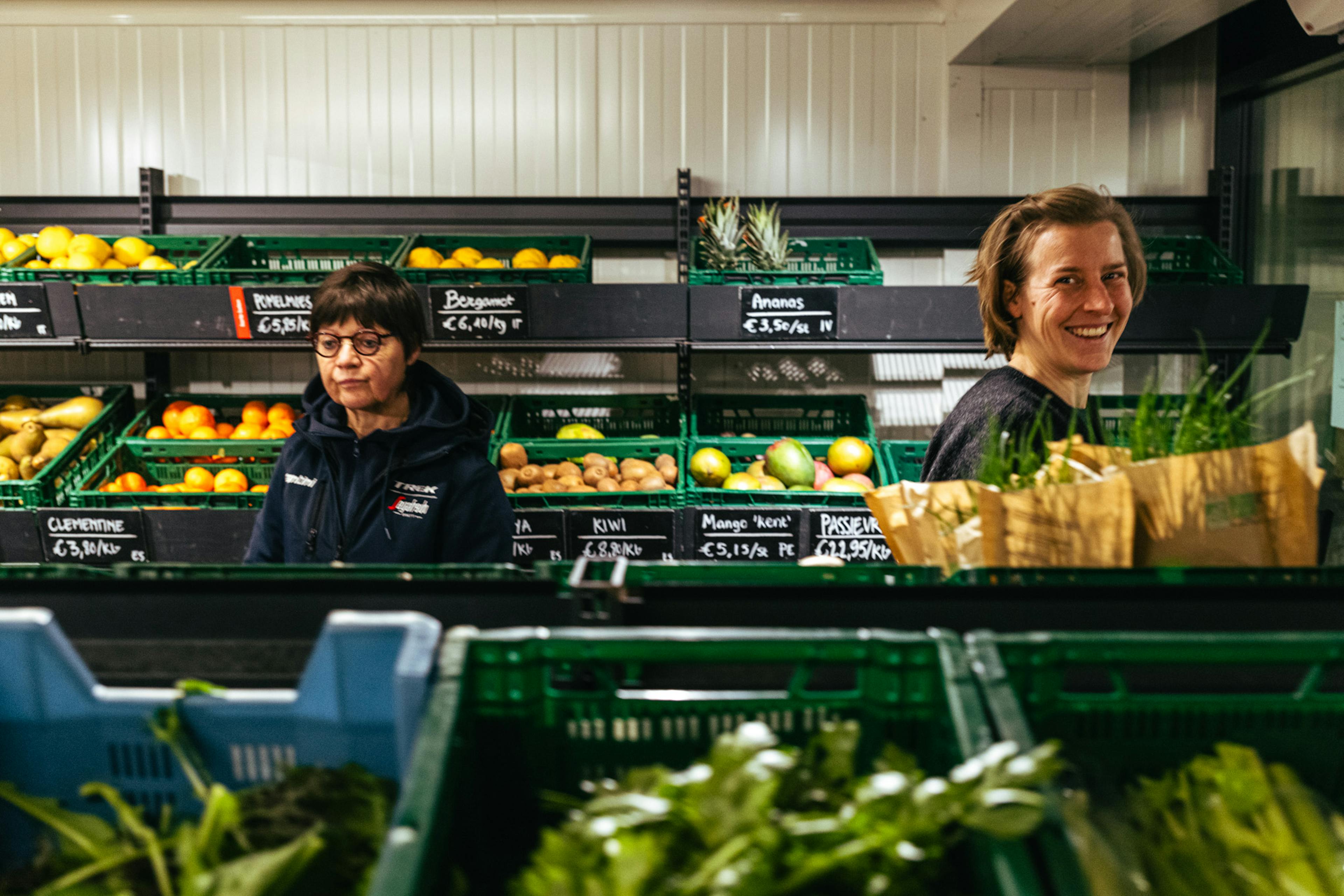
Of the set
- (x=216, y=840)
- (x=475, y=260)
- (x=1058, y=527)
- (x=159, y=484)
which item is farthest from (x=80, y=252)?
(x=1058, y=527)

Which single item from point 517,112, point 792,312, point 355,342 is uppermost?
point 517,112

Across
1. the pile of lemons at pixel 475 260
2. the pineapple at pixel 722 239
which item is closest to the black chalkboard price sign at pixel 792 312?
the pineapple at pixel 722 239

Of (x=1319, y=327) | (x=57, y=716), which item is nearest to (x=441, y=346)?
(x=57, y=716)

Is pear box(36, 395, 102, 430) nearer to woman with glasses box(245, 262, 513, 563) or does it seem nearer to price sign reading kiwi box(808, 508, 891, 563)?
woman with glasses box(245, 262, 513, 563)

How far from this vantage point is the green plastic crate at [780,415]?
11.6 feet

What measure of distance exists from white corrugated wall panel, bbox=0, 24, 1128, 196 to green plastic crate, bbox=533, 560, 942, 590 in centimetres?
277

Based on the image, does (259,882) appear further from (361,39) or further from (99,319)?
(361,39)

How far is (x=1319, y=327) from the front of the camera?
3143 mm

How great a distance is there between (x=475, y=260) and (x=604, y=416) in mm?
750

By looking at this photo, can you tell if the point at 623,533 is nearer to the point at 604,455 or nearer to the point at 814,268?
the point at 604,455

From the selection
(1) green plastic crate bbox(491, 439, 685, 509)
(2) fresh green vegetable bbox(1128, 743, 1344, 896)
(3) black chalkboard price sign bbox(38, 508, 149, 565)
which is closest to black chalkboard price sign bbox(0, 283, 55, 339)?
(3) black chalkboard price sign bbox(38, 508, 149, 565)

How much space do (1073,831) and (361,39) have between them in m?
3.76

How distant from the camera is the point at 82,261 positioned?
3.21 metres

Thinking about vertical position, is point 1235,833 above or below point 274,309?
below
